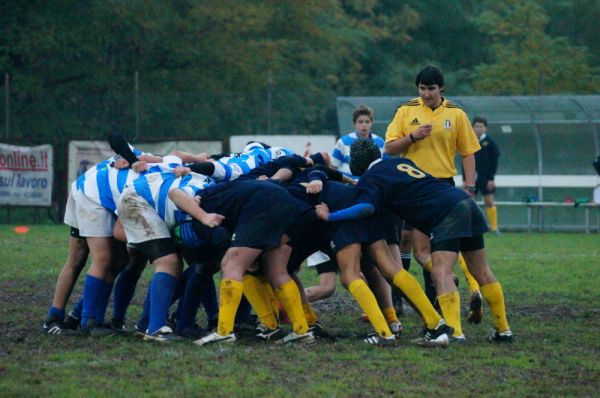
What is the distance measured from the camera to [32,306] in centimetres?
1000

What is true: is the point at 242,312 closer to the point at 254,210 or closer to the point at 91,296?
the point at 91,296

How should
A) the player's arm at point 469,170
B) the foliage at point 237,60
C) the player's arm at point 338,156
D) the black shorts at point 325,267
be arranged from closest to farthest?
the player's arm at point 469,170, the black shorts at point 325,267, the player's arm at point 338,156, the foliage at point 237,60

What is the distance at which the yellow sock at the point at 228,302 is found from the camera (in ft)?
25.3

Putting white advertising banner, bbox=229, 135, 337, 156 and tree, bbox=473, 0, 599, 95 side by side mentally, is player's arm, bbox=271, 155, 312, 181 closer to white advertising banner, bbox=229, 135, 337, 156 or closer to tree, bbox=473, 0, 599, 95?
white advertising banner, bbox=229, 135, 337, 156

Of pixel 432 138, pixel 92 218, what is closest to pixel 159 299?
pixel 92 218

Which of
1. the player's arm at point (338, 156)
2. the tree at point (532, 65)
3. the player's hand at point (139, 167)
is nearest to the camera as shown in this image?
the player's hand at point (139, 167)

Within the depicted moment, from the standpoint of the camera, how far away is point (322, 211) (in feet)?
26.4

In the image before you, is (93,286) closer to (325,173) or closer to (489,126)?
(325,173)

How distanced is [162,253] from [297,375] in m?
1.81

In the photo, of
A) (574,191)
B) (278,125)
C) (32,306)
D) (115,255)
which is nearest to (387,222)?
(115,255)

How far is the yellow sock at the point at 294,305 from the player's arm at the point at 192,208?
0.68 meters

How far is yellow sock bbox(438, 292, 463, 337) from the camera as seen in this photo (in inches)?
310

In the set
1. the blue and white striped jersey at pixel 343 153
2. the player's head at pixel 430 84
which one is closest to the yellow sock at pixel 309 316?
the player's head at pixel 430 84

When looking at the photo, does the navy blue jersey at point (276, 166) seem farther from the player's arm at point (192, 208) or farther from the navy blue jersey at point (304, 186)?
the player's arm at point (192, 208)
